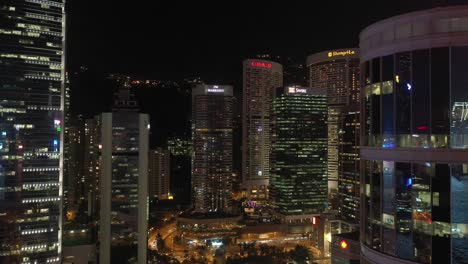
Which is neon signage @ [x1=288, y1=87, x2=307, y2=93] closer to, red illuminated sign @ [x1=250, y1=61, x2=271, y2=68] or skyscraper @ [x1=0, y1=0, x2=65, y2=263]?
red illuminated sign @ [x1=250, y1=61, x2=271, y2=68]

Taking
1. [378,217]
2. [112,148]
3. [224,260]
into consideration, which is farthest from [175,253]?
[378,217]

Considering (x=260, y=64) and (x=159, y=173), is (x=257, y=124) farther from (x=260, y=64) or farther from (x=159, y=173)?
(x=159, y=173)

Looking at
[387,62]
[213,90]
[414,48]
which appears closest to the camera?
[414,48]

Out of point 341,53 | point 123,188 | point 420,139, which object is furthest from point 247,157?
point 420,139

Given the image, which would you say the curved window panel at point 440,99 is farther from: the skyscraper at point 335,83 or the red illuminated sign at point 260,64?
the red illuminated sign at point 260,64

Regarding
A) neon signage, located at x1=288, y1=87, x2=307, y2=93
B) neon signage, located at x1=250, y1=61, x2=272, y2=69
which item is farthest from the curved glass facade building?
neon signage, located at x1=250, y1=61, x2=272, y2=69

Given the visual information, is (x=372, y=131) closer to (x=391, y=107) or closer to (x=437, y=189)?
(x=391, y=107)
